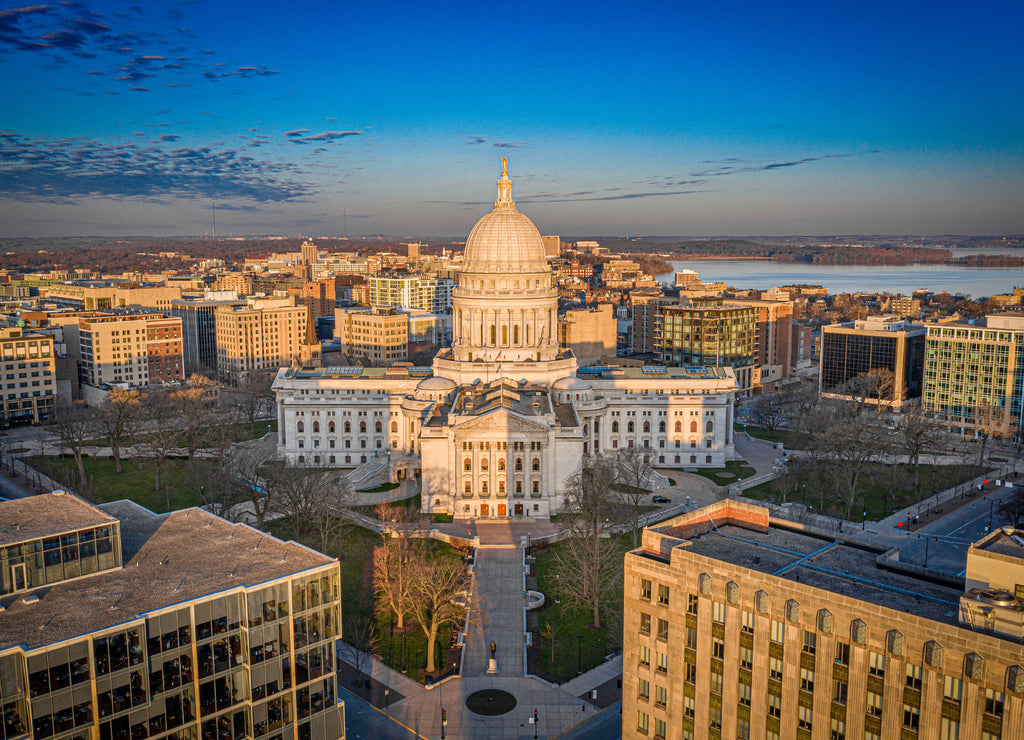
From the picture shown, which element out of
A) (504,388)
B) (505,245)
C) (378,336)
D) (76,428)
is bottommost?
(76,428)

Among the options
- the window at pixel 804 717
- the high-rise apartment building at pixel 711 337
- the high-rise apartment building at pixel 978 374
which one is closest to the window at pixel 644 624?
the window at pixel 804 717

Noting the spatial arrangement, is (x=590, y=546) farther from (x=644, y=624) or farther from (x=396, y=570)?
(x=644, y=624)

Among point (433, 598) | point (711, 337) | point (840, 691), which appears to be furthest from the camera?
point (711, 337)

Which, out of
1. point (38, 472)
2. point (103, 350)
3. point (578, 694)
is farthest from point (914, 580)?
point (103, 350)

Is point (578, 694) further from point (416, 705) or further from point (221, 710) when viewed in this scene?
point (221, 710)

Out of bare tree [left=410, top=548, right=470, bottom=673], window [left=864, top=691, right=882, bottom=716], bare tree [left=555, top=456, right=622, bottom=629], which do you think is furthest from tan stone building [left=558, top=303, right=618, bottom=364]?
window [left=864, top=691, right=882, bottom=716]

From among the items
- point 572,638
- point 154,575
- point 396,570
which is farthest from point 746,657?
point 396,570
